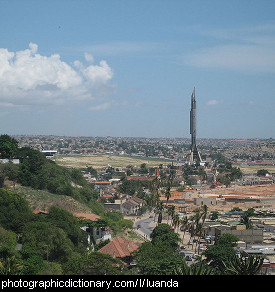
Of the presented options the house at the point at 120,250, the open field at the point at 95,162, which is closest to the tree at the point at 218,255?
the house at the point at 120,250

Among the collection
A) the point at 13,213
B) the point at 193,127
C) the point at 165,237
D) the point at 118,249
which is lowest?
the point at 165,237

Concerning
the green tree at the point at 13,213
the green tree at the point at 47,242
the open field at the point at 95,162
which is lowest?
the open field at the point at 95,162

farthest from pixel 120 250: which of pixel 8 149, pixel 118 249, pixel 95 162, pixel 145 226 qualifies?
pixel 95 162

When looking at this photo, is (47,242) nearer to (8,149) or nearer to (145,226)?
(145,226)

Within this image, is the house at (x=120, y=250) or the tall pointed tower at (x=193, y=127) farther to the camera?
the tall pointed tower at (x=193, y=127)

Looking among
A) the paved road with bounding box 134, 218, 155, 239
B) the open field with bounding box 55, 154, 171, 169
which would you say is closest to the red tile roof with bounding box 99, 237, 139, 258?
the paved road with bounding box 134, 218, 155, 239

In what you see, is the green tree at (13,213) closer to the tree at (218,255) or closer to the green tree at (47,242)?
the green tree at (47,242)

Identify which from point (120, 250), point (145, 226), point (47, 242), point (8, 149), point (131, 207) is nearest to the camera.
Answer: point (47, 242)
